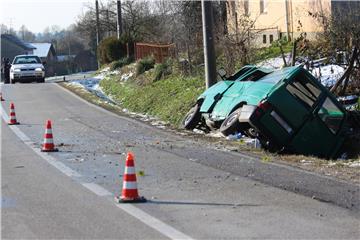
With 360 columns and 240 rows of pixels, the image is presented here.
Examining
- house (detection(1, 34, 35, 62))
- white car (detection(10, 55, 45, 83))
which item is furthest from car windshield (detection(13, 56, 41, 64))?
house (detection(1, 34, 35, 62))

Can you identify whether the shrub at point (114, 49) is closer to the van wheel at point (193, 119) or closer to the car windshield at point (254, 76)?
the van wheel at point (193, 119)

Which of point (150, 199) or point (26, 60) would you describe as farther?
point (26, 60)

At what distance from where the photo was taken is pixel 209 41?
16797 millimetres

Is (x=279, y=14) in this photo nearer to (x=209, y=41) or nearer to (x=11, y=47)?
(x=209, y=41)

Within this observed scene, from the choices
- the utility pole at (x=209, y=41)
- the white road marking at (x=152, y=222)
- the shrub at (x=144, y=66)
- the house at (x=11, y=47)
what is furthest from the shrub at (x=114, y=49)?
the house at (x=11, y=47)

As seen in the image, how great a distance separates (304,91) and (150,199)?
5.77 meters

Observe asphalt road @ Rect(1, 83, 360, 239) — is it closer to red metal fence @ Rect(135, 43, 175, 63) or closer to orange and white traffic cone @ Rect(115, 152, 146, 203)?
orange and white traffic cone @ Rect(115, 152, 146, 203)

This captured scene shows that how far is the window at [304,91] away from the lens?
1226 centimetres

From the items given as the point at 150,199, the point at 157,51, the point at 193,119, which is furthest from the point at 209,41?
the point at 157,51

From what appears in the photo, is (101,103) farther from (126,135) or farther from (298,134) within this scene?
(298,134)

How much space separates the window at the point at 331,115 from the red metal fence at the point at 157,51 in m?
13.9

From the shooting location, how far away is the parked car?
12016 mm

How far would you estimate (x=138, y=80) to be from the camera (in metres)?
26.3

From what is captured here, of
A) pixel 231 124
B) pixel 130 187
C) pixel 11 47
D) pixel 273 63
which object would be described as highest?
pixel 11 47
